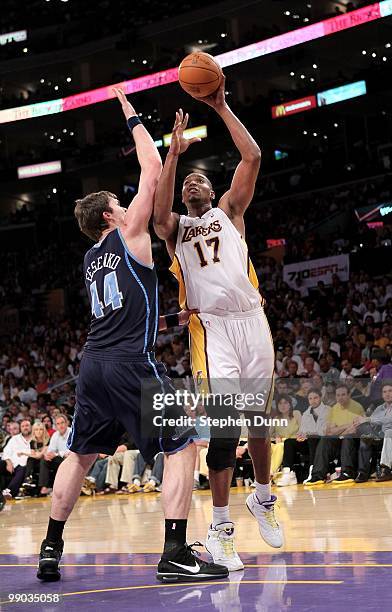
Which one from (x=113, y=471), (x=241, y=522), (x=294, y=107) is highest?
(x=294, y=107)

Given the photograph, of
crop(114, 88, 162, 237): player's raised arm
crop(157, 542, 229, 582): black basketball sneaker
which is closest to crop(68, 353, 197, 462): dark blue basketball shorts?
crop(157, 542, 229, 582): black basketball sneaker

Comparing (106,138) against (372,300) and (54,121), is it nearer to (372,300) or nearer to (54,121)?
(54,121)

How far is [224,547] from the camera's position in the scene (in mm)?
4832

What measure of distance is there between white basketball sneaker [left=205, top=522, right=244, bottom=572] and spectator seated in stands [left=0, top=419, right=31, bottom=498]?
8719 mm

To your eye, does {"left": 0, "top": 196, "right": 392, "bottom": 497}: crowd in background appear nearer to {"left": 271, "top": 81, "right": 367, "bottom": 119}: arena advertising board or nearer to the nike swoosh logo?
the nike swoosh logo

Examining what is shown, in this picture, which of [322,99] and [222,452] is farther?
[322,99]

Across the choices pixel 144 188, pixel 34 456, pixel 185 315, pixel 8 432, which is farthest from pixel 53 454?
pixel 144 188

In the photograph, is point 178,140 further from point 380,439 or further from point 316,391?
point 316,391

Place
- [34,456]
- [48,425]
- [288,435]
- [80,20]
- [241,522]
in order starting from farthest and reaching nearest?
[80,20]
[48,425]
[34,456]
[288,435]
[241,522]

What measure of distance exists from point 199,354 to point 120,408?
76cm

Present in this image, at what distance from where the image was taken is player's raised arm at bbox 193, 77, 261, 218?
5.25 m

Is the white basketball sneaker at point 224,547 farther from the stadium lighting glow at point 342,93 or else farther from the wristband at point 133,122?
the stadium lighting glow at point 342,93

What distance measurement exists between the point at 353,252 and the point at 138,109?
56.7ft

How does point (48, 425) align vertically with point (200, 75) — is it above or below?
below
